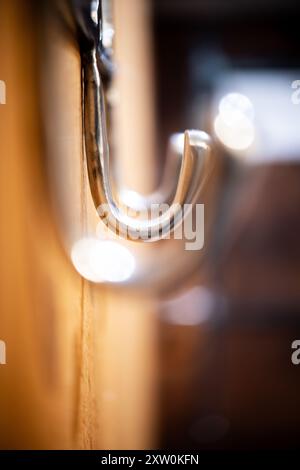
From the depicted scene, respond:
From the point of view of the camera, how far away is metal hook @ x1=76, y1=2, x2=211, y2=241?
0.24 metres

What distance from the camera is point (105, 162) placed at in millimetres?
250

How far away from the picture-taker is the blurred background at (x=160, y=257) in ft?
0.85

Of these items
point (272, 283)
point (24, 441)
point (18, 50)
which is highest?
point (18, 50)

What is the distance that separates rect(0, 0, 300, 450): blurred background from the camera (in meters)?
0.26

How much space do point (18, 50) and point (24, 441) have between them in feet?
0.75

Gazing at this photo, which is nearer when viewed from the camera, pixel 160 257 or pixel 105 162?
pixel 105 162

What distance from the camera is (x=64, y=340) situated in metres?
0.27

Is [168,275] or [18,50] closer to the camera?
[18,50]

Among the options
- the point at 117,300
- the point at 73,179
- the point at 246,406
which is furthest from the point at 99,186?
the point at 246,406

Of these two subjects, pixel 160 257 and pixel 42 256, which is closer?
pixel 42 256

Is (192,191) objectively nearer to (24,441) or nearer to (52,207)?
(52,207)

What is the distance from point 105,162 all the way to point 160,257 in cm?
13

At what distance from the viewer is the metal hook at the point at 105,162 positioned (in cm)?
24

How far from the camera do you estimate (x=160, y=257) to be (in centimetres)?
37
